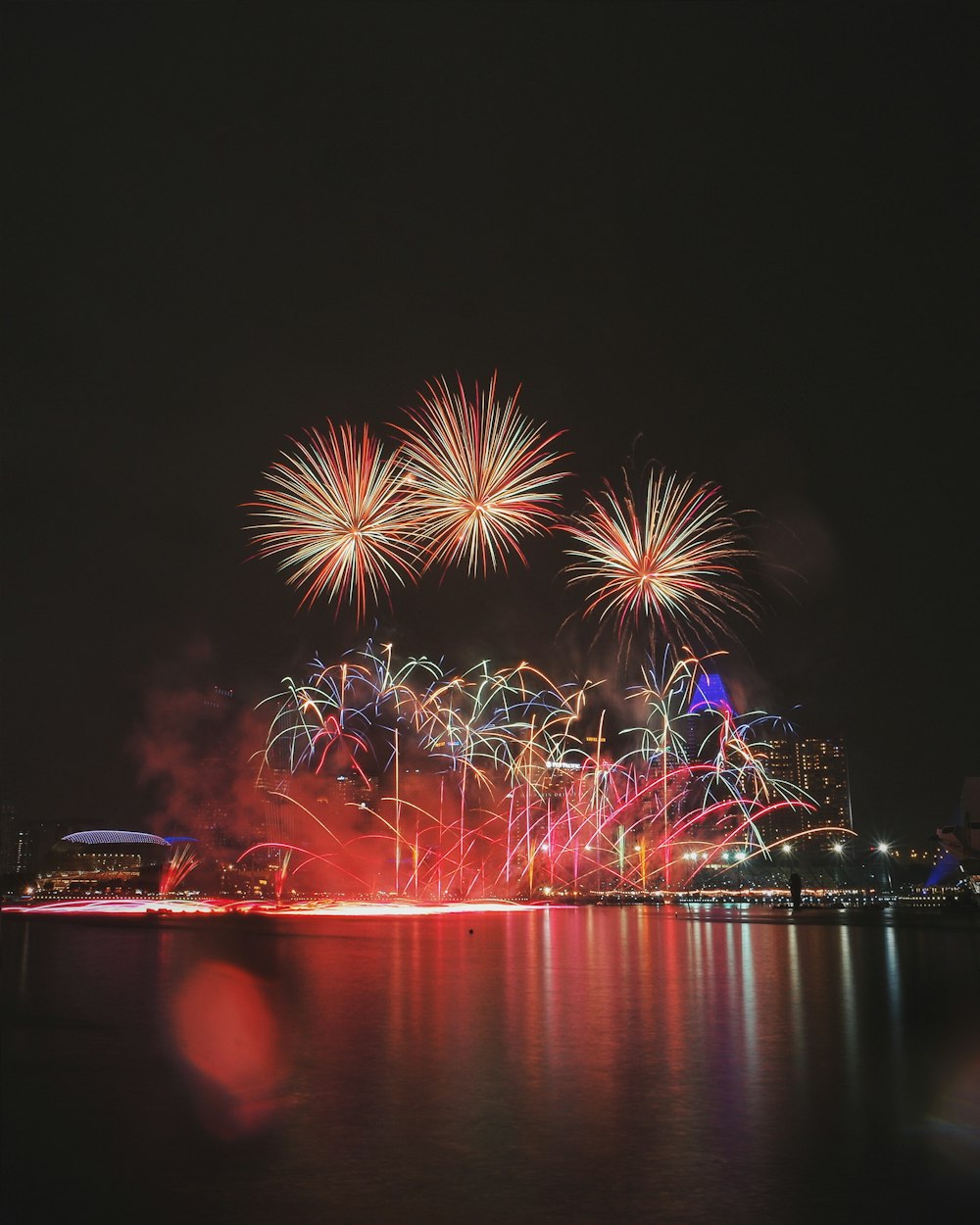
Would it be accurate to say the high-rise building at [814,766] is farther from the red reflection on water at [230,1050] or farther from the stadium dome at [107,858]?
the red reflection on water at [230,1050]

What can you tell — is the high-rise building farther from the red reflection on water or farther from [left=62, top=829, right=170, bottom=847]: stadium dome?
the red reflection on water

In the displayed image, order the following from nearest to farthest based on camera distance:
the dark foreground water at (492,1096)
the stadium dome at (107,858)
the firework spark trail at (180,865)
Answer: the dark foreground water at (492,1096) → the firework spark trail at (180,865) → the stadium dome at (107,858)

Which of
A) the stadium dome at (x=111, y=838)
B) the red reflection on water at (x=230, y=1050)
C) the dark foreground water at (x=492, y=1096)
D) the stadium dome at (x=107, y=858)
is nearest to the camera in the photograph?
the dark foreground water at (x=492, y=1096)

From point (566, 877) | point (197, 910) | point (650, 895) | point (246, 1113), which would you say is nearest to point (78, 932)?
point (197, 910)

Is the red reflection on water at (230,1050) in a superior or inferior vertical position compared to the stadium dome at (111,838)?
inferior

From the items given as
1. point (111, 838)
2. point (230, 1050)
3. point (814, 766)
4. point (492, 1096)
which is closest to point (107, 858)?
point (111, 838)

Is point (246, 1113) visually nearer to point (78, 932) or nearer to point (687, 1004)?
point (687, 1004)

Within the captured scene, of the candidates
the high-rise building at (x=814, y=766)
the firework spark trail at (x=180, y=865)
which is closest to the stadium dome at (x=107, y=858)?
the firework spark trail at (x=180, y=865)

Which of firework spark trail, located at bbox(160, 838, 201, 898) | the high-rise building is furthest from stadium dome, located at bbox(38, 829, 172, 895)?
the high-rise building
